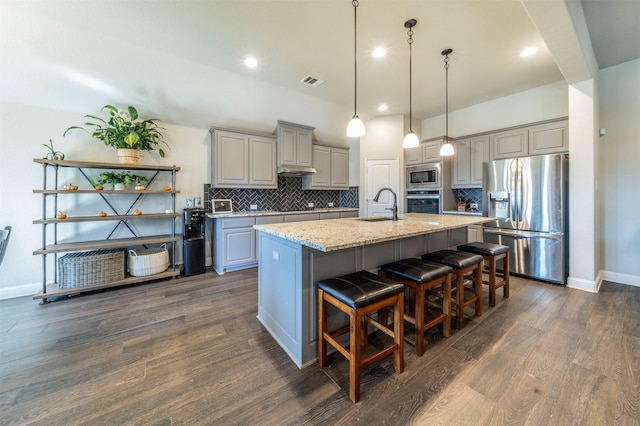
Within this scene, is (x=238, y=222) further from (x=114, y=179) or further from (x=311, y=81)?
(x=311, y=81)

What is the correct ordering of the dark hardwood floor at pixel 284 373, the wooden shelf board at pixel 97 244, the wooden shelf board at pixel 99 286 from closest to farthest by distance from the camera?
the dark hardwood floor at pixel 284 373 < the wooden shelf board at pixel 99 286 < the wooden shelf board at pixel 97 244

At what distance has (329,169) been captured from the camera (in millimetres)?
5316

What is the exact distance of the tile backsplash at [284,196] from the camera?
14.5 feet

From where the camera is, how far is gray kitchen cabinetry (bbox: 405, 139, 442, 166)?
445 cm

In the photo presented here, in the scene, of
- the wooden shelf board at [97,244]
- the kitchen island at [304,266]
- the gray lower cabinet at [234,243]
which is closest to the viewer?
the kitchen island at [304,266]

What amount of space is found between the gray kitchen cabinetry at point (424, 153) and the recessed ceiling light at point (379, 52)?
2117mm

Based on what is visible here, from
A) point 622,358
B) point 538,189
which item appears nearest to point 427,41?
point 538,189

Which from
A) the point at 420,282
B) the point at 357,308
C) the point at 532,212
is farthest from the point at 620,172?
the point at 357,308

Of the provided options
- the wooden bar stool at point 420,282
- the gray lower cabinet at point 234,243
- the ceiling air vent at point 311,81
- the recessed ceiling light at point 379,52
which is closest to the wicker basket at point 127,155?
the gray lower cabinet at point 234,243

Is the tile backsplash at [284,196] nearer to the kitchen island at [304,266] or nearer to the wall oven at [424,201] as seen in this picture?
the wall oven at [424,201]

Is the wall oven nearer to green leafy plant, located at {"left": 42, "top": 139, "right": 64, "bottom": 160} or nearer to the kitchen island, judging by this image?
the kitchen island

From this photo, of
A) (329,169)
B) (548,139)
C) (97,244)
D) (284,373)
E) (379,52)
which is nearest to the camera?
(284,373)

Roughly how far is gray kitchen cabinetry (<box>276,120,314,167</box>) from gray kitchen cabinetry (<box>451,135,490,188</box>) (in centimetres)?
266

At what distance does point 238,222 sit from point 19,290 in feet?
8.54
